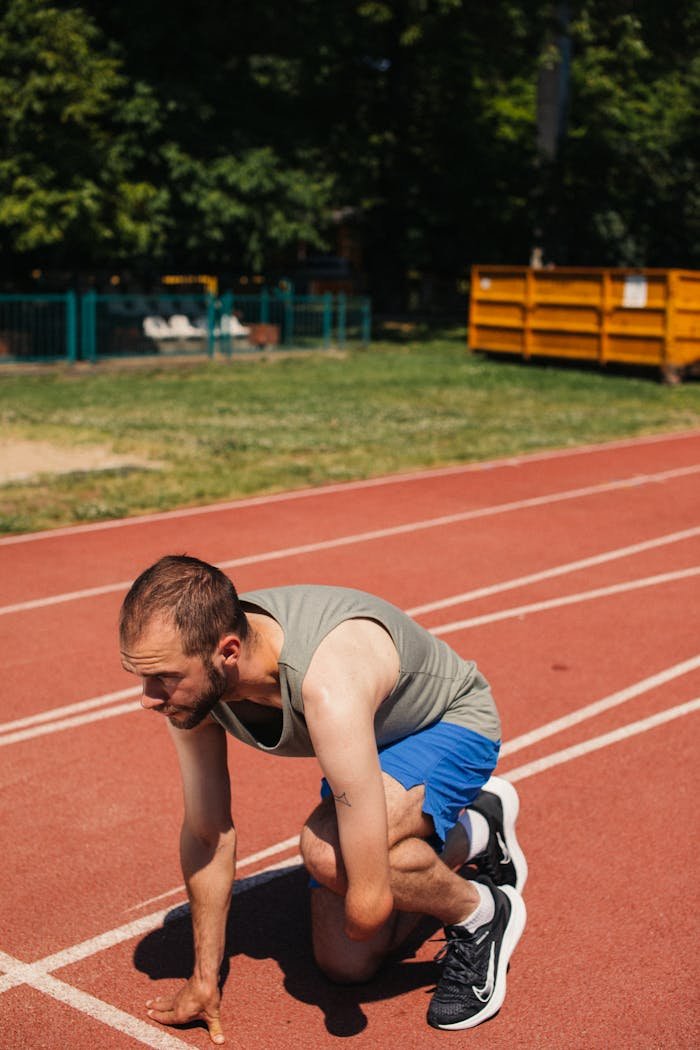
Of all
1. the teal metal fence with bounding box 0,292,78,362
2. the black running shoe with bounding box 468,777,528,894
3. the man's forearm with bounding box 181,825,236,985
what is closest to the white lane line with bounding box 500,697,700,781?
the black running shoe with bounding box 468,777,528,894

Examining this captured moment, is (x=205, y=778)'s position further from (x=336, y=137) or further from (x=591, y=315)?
(x=336, y=137)

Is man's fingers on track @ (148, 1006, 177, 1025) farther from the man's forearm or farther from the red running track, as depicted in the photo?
the man's forearm

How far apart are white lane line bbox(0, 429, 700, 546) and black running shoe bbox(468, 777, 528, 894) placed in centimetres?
656

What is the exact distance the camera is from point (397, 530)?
10.4 m

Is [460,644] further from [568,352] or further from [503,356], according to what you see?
[503,356]

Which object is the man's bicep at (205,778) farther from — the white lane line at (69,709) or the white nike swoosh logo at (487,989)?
the white lane line at (69,709)

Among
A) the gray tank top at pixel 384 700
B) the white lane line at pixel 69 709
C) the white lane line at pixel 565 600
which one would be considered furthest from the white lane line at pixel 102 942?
the white lane line at pixel 565 600

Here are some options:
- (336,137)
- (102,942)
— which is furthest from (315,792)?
(336,137)

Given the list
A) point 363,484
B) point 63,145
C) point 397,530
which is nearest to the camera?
point 397,530

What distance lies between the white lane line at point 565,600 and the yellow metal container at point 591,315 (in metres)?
12.8

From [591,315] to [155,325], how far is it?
8506mm

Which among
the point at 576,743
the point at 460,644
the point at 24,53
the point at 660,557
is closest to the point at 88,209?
the point at 24,53

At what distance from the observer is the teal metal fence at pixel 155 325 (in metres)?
23.0

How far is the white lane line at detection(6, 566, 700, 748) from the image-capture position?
19.6ft
